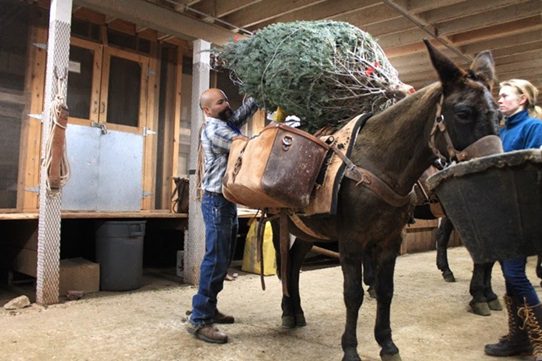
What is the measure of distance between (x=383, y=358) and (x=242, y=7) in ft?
10.8

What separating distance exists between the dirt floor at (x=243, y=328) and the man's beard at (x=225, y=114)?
54.9 inches

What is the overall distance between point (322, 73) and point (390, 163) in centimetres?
65

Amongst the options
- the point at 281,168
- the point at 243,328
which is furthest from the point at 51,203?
the point at 281,168

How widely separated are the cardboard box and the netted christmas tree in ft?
8.05

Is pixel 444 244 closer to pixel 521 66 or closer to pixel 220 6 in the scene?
pixel 521 66

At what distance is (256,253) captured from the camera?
5.02 m

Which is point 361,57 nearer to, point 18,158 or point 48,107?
point 48,107

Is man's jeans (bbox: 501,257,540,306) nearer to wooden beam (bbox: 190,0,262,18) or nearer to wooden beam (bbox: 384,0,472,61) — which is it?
wooden beam (bbox: 384,0,472,61)

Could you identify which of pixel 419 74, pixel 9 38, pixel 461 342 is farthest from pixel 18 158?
pixel 419 74

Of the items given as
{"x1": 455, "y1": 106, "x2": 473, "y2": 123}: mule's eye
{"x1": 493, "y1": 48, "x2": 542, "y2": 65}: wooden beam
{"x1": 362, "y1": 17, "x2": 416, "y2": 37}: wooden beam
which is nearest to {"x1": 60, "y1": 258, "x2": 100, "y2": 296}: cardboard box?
{"x1": 455, "y1": 106, "x2": 473, "y2": 123}: mule's eye

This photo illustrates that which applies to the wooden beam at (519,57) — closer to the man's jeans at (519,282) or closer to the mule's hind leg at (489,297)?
the mule's hind leg at (489,297)

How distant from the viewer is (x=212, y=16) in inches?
166

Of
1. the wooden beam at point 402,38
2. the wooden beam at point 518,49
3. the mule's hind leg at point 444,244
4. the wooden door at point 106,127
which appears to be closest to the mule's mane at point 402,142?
the mule's hind leg at point 444,244

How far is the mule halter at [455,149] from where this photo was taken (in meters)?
1.54
